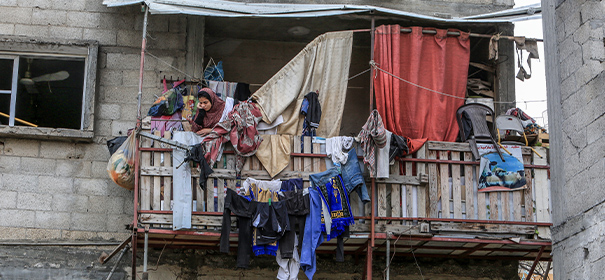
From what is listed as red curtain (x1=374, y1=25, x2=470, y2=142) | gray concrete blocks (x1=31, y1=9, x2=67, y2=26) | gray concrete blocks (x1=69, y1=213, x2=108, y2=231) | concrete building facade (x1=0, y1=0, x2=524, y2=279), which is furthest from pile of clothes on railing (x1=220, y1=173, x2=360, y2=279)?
gray concrete blocks (x1=31, y1=9, x2=67, y2=26)

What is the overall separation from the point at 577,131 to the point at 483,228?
304cm

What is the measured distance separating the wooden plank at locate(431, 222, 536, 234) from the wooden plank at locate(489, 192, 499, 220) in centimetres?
14

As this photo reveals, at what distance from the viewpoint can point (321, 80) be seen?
13.6m

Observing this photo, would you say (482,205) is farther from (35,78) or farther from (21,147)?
(35,78)

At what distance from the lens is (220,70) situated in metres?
14.5

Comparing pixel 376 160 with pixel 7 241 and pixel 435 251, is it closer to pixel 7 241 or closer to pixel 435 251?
pixel 435 251

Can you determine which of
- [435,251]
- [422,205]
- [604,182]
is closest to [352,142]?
[422,205]

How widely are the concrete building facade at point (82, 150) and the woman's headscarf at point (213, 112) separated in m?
1.08

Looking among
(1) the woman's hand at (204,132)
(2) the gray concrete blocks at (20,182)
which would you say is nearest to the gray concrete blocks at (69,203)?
(2) the gray concrete blocks at (20,182)

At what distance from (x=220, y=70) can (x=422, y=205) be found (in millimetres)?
3932

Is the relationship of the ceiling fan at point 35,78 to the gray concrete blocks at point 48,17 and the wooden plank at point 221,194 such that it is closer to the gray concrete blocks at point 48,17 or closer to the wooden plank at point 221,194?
the gray concrete blocks at point 48,17

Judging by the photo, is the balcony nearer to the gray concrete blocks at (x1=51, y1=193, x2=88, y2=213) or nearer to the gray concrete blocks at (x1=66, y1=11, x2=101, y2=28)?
the gray concrete blocks at (x1=51, y1=193, x2=88, y2=213)

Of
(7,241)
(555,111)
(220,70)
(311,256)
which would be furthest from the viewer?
(220,70)

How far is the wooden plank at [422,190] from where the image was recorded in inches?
509
